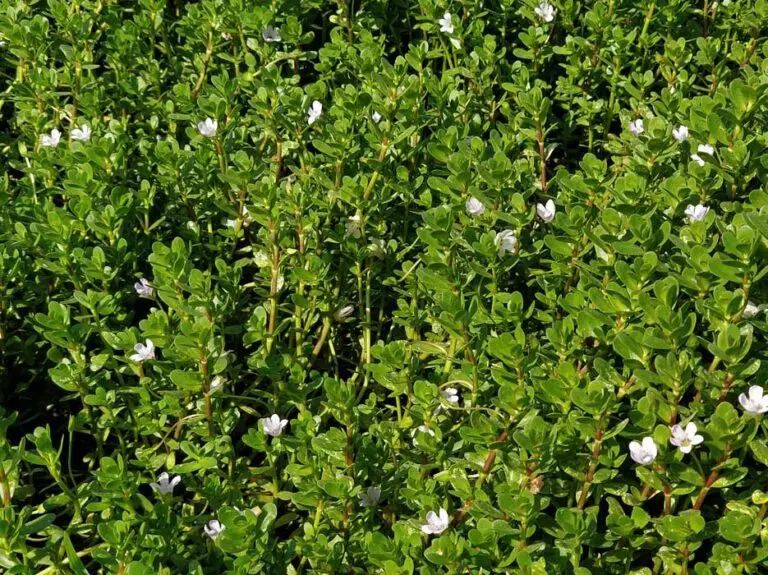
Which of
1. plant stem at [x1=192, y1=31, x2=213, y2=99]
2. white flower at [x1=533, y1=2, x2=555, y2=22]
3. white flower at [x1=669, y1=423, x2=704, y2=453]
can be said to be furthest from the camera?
white flower at [x1=533, y1=2, x2=555, y2=22]

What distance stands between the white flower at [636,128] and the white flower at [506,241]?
796mm

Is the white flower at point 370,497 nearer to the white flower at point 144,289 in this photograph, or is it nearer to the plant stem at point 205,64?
the white flower at point 144,289

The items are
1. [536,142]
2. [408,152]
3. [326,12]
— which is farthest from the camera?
[326,12]

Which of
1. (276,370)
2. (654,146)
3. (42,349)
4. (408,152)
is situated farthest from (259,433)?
(654,146)

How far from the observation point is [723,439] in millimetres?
2607

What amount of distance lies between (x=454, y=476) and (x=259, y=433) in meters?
0.55

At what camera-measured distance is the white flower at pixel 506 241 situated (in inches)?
126

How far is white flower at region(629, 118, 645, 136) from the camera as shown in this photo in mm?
3768

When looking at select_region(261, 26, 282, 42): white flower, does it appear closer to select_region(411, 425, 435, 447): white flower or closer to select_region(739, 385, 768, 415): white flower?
select_region(411, 425, 435, 447): white flower

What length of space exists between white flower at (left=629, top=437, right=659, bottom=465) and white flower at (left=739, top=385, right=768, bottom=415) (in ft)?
0.78

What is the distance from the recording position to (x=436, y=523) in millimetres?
2660

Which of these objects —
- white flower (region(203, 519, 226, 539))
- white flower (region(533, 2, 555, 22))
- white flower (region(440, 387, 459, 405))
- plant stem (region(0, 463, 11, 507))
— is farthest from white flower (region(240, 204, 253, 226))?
white flower (region(533, 2, 555, 22))

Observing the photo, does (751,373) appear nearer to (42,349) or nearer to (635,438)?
(635,438)

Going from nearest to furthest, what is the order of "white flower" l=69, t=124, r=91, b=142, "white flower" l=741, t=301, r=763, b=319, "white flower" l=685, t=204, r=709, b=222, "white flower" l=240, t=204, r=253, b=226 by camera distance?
"white flower" l=741, t=301, r=763, b=319 < "white flower" l=685, t=204, r=709, b=222 < "white flower" l=240, t=204, r=253, b=226 < "white flower" l=69, t=124, r=91, b=142
